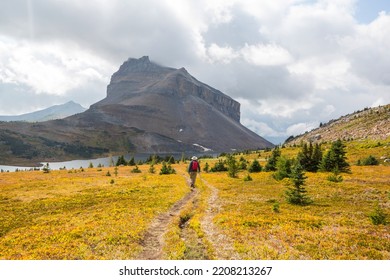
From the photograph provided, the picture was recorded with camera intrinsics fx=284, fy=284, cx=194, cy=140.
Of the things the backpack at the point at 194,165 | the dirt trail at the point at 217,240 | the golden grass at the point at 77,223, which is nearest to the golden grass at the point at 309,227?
the dirt trail at the point at 217,240

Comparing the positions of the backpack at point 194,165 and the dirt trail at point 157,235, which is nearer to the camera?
the dirt trail at point 157,235

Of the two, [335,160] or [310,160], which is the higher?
[335,160]

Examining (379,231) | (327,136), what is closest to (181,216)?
(379,231)

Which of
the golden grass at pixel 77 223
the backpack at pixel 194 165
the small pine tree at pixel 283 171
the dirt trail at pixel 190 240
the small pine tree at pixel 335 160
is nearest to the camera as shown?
the dirt trail at pixel 190 240

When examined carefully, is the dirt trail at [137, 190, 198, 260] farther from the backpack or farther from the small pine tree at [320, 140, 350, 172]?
the small pine tree at [320, 140, 350, 172]

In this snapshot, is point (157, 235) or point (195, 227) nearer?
point (157, 235)

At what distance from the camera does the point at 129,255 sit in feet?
46.2

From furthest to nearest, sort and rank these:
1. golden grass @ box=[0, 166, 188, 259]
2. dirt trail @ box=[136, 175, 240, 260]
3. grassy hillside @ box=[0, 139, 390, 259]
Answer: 1. golden grass @ box=[0, 166, 188, 259]
2. grassy hillside @ box=[0, 139, 390, 259]
3. dirt trail @ box=[136, 175, 240, 260]

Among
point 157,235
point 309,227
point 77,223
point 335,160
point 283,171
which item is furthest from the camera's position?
point 335,160

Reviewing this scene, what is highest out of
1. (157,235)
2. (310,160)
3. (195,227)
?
(310,160)

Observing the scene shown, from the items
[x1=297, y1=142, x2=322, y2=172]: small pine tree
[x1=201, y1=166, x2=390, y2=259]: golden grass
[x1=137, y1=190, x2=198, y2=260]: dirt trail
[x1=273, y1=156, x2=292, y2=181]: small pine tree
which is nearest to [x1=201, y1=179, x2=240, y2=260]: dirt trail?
[x1=201, y1=166, x2=390, y2=259]: golden grass

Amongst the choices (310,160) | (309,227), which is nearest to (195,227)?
(309,227)

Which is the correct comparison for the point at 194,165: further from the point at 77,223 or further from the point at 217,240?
the point at 217,240

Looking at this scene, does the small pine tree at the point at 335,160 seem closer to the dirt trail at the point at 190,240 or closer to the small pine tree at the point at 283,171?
the small pine tree at the point at 283,171
